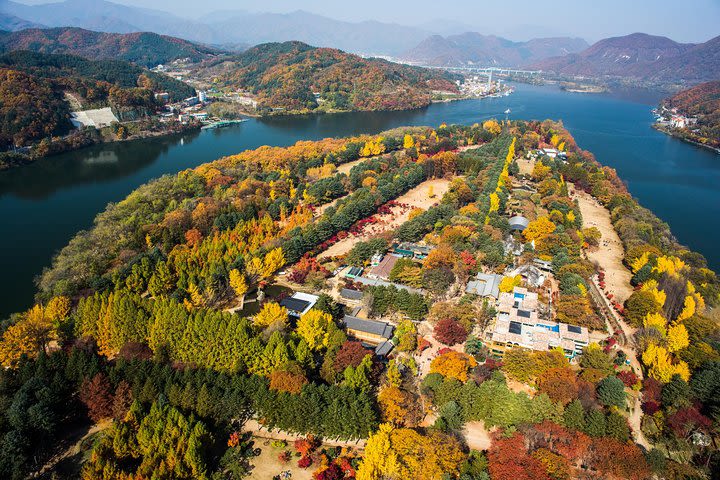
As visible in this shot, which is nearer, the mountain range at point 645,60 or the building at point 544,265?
the building at point 544,265

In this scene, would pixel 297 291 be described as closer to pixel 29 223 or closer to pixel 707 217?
pixel 29 223

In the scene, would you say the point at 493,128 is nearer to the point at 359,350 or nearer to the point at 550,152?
the point at 550,152

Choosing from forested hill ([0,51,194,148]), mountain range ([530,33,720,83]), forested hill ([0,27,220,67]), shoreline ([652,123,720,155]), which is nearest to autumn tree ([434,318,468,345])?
forested hill ([0,51,194,148])

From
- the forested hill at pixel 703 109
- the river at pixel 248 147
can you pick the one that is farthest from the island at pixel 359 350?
the forested hill at pixel 703 109

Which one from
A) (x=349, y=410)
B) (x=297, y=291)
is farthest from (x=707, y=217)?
(x=349, y=410)

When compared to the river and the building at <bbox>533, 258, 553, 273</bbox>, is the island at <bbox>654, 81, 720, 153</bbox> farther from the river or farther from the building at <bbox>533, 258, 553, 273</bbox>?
the building at <bbox>533, 258, 553, 273</bbox>

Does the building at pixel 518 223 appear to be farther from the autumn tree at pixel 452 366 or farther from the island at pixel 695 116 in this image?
the island at pixel 695 116
